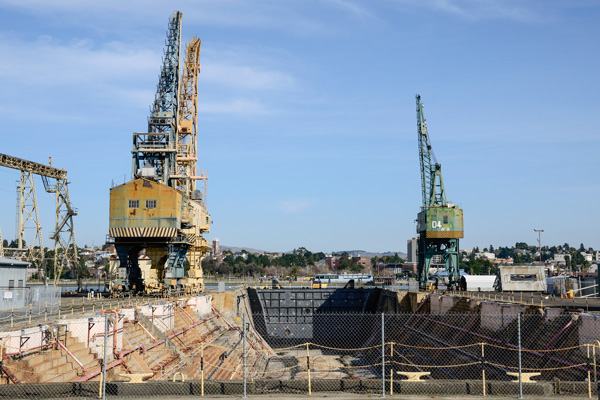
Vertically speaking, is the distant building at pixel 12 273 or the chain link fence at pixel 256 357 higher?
the distant building at pixel 12 273

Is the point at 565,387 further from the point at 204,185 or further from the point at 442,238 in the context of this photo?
the point at 204,185

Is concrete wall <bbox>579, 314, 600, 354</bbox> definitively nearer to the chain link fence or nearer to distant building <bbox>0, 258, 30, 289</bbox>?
the chain link fence

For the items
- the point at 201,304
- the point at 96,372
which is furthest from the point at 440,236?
the point at 96,372

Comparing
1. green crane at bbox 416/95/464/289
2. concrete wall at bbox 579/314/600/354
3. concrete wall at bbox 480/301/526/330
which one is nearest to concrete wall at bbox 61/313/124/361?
concrete wall at bbox 480/301/526/330

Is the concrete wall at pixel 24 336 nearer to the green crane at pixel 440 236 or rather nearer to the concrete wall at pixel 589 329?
the concrete wall at pixel 589 329

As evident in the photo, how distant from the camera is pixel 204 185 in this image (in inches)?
3396

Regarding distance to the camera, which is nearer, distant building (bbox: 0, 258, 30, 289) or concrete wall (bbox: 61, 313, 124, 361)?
concrete wall (bbox: 61, 313, 124, 361)

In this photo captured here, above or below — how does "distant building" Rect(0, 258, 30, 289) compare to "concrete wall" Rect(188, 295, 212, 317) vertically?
above

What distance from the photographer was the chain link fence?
17016 millimetres

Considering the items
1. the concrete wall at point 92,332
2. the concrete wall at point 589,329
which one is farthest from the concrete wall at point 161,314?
the concrete wall at point 589,329

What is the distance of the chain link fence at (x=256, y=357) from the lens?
1702 cm

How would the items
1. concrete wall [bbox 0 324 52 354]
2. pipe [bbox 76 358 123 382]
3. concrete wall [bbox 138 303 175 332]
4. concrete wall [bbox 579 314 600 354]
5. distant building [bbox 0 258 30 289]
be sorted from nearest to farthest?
concrete wall [bbox 0 324 52 354] → pipe [bbox 76 358 123 382] → concrete wall [bbox 579 314 600 354] → concrete wall [bbox 138 303 175 332] → distant building [bbox 0 258 30 289]

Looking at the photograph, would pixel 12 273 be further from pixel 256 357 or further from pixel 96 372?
pixel 256 357

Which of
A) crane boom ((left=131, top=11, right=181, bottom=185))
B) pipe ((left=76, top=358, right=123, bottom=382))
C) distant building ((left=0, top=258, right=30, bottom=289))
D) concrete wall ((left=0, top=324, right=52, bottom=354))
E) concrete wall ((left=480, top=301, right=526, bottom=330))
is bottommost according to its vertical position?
pipe ((left=76, top=358, right=123, bottom=382))
